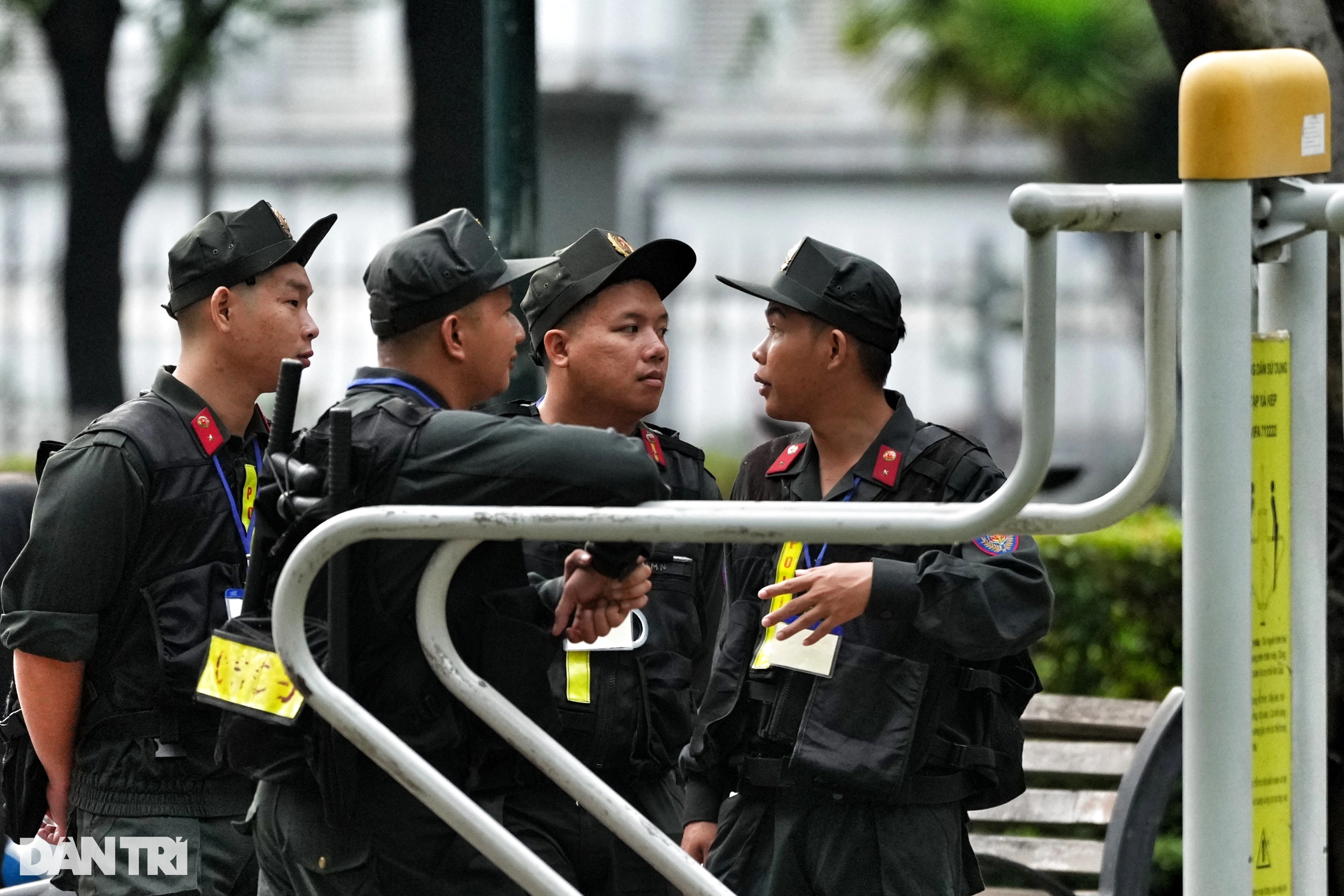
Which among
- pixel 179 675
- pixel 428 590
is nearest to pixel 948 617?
pixel 428 590

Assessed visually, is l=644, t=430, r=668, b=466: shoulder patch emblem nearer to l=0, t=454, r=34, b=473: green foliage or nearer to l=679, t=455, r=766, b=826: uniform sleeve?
l=679, t=455, r=766, b=826: uniform sleeve

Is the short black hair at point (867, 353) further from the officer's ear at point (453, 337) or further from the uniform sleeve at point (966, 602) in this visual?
Result: the officer's ear at point (453, 337)

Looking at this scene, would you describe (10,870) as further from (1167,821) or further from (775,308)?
(1167,821)

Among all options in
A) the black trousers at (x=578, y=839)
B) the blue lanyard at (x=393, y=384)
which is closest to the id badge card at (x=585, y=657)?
the black trousers at (x=578, y=839)

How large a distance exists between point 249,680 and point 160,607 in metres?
0.63

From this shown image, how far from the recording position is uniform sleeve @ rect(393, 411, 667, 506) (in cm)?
237

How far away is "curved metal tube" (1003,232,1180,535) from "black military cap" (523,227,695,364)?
4.24 ft

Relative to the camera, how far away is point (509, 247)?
4336mm

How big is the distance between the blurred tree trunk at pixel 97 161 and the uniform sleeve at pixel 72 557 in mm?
7669

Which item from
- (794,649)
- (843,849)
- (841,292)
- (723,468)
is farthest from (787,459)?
(723,468)

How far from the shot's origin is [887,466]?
10.8 ft

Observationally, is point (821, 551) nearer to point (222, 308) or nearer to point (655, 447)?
point (655, 447)

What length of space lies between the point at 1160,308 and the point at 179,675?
1.86 m

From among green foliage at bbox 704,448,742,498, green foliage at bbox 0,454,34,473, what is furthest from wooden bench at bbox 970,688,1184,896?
green foliage at bbox 0,454,34,473
